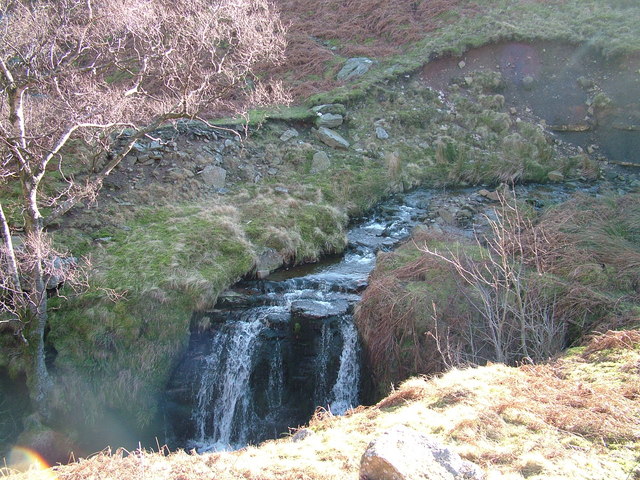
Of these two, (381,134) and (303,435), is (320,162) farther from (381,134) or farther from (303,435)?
(303,435)

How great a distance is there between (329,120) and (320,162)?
2.10 meters

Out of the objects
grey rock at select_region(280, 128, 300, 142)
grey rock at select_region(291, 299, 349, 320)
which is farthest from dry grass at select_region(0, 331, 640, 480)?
grey rock at select_region(280, 128, 300, 142)

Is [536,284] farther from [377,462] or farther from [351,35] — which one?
[351,35]

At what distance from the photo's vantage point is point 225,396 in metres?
7.63

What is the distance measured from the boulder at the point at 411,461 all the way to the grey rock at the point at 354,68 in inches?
614

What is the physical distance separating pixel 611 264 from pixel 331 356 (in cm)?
460

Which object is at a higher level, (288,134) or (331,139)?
(288,134)

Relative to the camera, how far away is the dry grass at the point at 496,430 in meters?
3.53

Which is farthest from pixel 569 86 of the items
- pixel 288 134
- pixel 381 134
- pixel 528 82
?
pixel 288 134

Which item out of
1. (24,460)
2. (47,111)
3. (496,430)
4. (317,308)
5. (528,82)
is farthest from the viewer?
(528,82)

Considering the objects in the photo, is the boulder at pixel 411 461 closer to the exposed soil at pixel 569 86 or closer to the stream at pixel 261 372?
the stream at pixel 261 372

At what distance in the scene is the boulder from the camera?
9.71 feet

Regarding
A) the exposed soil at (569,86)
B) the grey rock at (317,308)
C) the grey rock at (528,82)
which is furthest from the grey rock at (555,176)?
the grey rock at (317,308)

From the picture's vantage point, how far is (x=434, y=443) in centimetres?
326
